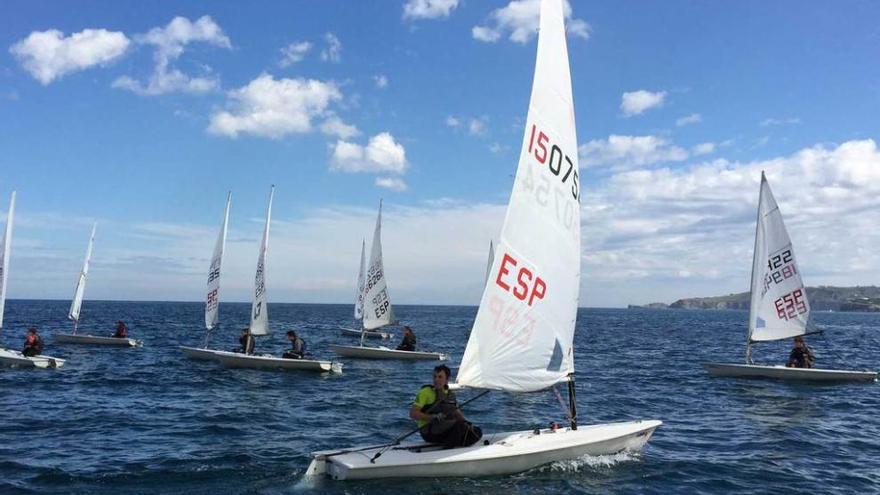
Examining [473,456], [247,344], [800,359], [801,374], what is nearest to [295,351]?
[247,344]

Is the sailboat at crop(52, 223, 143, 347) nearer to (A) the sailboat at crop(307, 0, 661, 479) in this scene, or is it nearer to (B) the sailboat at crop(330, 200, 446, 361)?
(B) the sailboat at crop(330, 200, 446, 361)

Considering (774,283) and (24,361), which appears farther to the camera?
(774,283)

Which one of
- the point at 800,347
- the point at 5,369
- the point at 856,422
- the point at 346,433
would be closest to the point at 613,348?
the point at 800,347

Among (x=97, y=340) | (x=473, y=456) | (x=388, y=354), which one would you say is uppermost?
(x=473, y=456)

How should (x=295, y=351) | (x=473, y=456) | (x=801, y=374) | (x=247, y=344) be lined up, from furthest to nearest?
1. (x=247, y=344)
2. (x=295, y=351)
3. (x=801, y=374)
4. (x=473, y=456)

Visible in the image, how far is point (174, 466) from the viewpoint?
37.8 ft

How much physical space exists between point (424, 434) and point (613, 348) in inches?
1339

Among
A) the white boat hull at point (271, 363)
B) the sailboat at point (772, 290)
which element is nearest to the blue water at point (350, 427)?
the white boat hull at point (271, 363)

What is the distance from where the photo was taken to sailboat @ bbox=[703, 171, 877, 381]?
25219mm

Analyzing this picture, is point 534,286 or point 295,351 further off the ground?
point 534,286

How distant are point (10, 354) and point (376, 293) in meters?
17.8

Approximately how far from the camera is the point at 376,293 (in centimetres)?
3656

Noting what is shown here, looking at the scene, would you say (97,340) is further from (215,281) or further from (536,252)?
(536,252)

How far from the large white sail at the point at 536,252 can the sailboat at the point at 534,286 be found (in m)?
0.02
